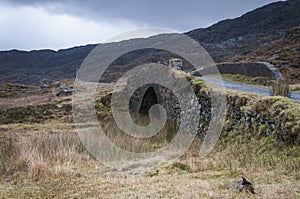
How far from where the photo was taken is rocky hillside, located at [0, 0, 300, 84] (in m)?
86.5

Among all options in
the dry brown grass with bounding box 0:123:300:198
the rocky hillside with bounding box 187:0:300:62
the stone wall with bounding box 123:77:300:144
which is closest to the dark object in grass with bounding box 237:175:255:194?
the dry brown grass with bounding box 0:123:300:198

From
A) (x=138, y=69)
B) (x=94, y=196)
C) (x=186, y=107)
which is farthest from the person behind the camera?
(x=138, y=69)

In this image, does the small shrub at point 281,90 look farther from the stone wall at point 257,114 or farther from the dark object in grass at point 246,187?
the dark object in grass at point 246,187

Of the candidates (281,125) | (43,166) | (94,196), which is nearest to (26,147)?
(43,166)

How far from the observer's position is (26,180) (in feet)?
22.9

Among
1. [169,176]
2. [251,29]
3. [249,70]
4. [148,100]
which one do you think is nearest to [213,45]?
[251,29]

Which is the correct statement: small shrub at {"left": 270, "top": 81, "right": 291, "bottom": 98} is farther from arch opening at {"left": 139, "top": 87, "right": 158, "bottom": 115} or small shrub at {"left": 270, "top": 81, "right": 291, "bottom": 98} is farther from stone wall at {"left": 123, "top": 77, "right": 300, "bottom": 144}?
arch opening at {"left": 139, "top": 87, "right": 158, "bottom": 115}

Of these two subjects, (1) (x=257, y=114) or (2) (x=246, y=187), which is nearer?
(2) (x=246, y=187)

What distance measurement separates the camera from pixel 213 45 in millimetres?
90312

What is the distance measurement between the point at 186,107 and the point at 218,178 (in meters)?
6.26

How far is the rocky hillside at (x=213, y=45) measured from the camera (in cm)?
8650

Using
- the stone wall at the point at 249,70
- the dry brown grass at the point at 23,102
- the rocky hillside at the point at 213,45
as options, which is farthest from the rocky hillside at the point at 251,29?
the dry brown grass at the point at 23,102

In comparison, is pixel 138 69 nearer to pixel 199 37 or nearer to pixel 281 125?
pixel 281 125

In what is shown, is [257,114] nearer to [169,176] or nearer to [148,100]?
[169,176]
